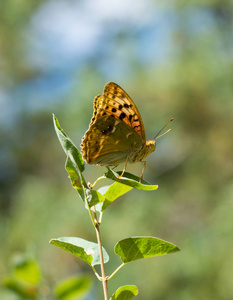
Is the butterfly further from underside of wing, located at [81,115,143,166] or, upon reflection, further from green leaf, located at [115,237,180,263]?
green leaf, located at [115,237,180,263]

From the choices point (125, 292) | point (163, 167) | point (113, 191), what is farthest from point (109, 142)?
point (163, 167)

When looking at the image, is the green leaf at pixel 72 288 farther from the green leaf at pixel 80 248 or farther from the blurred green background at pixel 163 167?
the blurred green background at pixel 163 167

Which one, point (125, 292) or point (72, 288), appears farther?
point (72, 288)

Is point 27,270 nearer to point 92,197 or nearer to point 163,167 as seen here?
point 92,197

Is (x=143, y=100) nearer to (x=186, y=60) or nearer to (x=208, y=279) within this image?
(x=186, y=60)

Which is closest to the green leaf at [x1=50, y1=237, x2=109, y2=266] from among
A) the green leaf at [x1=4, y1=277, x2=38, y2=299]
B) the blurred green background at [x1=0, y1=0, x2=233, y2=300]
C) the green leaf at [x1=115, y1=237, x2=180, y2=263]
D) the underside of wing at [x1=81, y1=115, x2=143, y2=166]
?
the green leaf at [x1=115, y1=237, x2=180, y2=263]

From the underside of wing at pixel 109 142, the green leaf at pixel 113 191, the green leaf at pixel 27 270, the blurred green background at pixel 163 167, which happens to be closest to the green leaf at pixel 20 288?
the green leaf at pixel 27 270

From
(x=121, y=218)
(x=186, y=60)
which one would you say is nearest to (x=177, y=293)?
(x=121, y=218)
